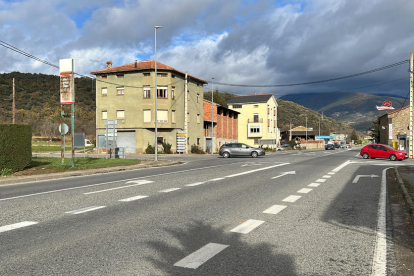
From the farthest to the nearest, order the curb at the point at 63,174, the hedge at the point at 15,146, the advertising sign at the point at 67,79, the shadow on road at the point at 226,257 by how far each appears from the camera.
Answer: the advertising sign at the point at 67,79 < the hedge at the point at 15,146 < the curb at the point at 63,174 < the shadow on road at the point at 226,257

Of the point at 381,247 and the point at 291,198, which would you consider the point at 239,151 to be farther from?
the point at 381,247

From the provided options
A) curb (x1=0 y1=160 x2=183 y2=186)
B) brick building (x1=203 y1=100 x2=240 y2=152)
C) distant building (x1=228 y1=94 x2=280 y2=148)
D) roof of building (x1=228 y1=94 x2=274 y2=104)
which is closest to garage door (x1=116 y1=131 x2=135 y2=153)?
brick building (x1=203 y1=100 x2=240 y2=152)

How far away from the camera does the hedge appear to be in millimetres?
14855

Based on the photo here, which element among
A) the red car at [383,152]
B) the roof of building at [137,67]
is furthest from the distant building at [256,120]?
the red car at [383,152]

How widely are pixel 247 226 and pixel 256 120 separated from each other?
253 feet

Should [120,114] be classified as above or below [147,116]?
above

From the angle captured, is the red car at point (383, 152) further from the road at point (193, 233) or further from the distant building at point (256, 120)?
the distant building at point (256, 120)

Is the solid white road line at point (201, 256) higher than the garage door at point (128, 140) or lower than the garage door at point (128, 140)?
lower

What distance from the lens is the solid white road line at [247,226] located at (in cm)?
574

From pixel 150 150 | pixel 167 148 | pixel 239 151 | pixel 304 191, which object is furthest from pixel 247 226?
pixel 167 148

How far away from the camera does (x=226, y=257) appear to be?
442cm

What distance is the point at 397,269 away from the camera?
4113 millimetres

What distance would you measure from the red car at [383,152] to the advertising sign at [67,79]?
25.5 metres

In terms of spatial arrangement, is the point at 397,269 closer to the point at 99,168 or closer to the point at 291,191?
the point at 291,191
